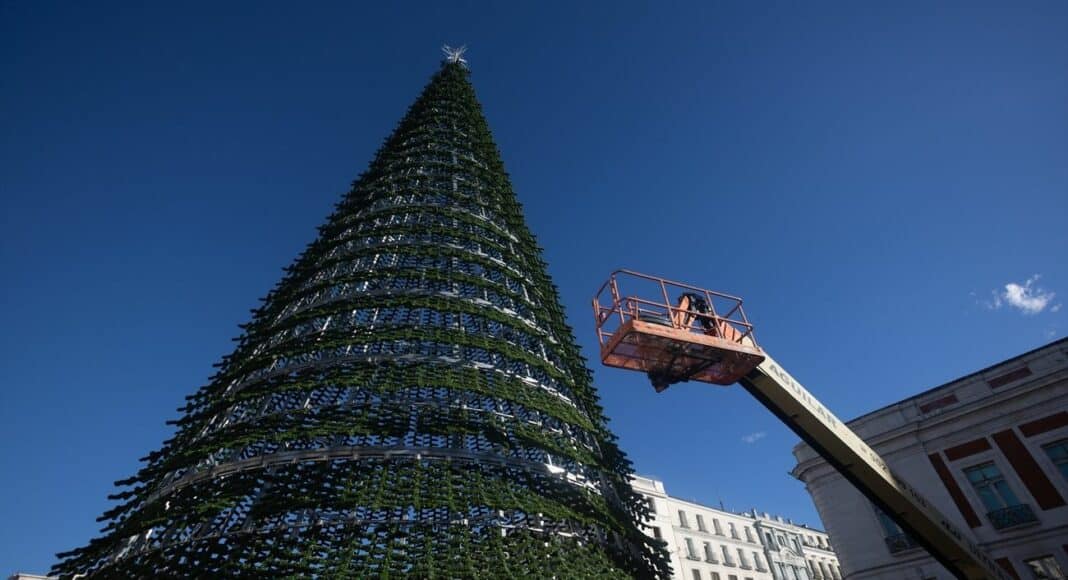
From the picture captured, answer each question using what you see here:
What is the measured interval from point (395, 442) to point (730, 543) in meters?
57.2

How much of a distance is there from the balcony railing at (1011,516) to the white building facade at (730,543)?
89.9 ft

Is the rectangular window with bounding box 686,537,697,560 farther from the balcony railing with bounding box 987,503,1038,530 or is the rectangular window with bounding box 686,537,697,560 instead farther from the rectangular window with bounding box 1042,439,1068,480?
the rectangular window with bounding box 1042,439,1068,480

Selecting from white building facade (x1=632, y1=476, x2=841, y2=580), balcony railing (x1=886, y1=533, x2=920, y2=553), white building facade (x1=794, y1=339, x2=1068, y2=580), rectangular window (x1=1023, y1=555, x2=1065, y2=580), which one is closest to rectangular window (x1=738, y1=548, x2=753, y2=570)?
white building facade (x1=632, y1=476, x2=841, y2=580)

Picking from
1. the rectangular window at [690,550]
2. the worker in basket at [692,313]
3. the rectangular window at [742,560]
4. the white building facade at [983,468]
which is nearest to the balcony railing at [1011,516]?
the white building facade at [983,468]

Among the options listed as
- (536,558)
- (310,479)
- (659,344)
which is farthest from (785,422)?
(310,479)

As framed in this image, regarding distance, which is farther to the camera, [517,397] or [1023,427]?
[1023,427]

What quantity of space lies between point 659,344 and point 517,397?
337 centimetres

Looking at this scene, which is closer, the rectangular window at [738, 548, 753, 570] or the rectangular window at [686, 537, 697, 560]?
the rectangular window at [686, 537, 697, 560]

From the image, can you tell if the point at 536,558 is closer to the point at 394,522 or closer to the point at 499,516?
the point at 499,516

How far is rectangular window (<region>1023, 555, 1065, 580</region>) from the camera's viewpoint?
20.0 metres

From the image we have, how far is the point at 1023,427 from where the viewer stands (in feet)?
73.8

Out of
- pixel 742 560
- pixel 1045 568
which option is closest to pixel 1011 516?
pixel 1045 568

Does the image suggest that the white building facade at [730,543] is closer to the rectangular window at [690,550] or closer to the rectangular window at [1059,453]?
the rectangular window at [690,550]

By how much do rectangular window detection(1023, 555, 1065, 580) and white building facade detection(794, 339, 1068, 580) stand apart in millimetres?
36
